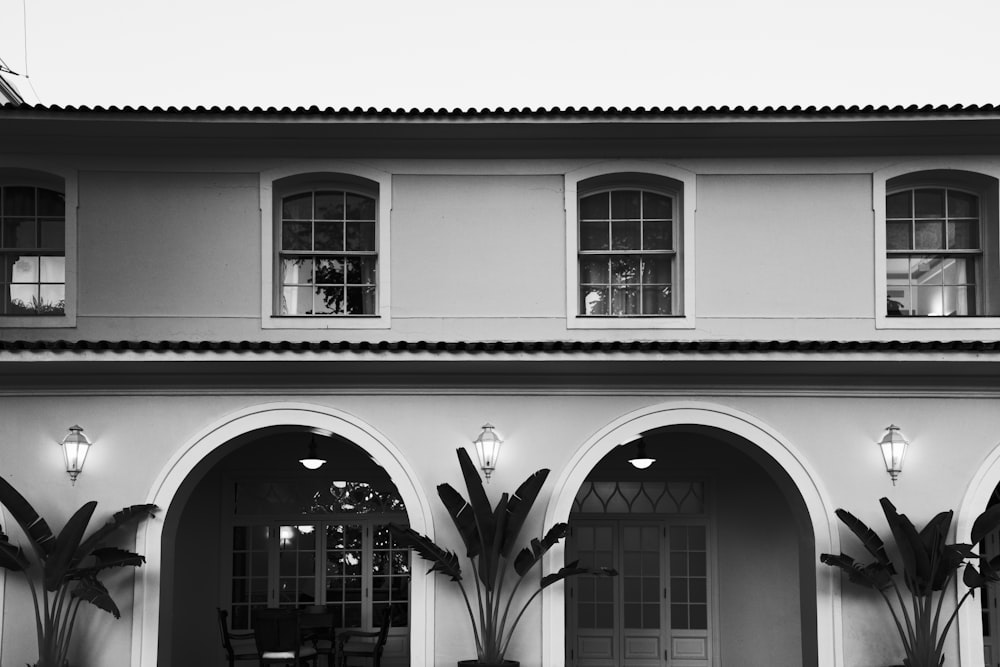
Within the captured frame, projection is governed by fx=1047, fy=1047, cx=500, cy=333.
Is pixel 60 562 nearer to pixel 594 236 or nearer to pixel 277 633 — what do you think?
pixel 277 633

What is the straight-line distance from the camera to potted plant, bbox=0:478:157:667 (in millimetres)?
9766

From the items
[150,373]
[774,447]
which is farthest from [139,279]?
[774,447]

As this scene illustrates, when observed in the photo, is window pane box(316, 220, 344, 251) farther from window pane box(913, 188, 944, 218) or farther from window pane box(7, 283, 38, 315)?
window pane box(913, 188, 944, 218)

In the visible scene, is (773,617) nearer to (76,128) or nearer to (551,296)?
(551,296)

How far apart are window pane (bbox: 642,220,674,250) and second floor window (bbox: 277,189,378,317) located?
3.14 metres

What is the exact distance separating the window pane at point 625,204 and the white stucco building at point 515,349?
0.13 ft

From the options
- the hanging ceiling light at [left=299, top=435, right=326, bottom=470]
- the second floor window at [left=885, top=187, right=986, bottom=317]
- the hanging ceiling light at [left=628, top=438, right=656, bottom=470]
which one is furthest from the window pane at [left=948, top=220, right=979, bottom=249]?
the hanging ceiling light at [left=299, top=435, right=326, bottom=470]

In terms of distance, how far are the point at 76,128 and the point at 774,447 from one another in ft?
27.3

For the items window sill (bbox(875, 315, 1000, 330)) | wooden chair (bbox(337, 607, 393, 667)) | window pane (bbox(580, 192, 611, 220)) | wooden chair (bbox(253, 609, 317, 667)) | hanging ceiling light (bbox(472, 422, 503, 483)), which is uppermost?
window pane (bbox(580, 192, 611, 220))

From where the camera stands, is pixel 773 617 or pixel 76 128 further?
pixel 773 617

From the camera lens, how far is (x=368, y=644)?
13219mm

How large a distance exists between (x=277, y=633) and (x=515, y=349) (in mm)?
4948

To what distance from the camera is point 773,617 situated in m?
13.4

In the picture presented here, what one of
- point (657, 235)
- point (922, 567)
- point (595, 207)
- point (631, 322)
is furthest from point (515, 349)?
point (922, 567)
